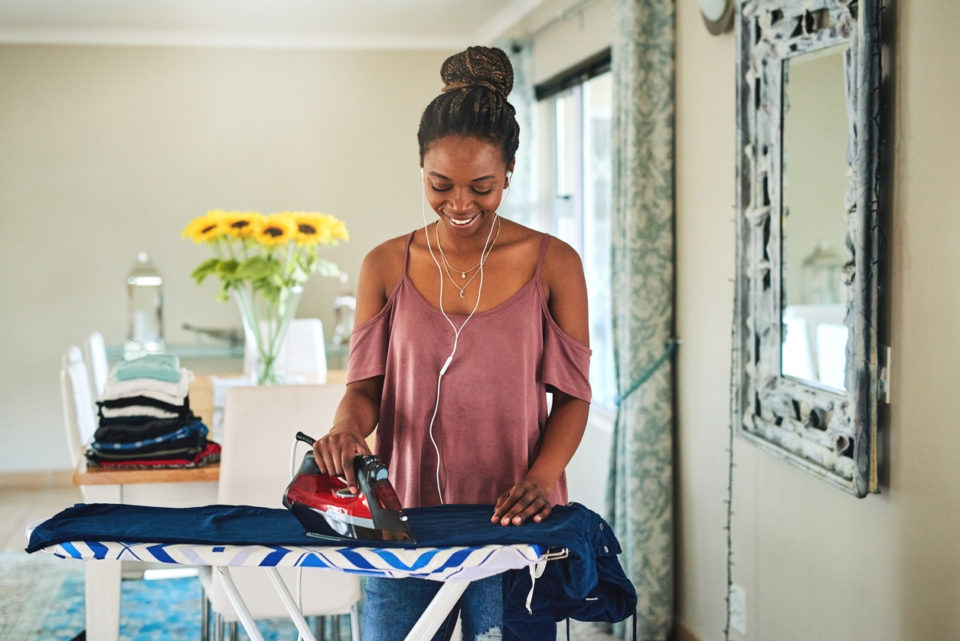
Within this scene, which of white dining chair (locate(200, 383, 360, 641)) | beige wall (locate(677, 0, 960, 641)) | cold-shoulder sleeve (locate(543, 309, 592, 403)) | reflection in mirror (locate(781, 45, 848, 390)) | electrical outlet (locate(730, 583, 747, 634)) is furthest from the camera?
electrical outlet (locate(730, 583, 747, 634))

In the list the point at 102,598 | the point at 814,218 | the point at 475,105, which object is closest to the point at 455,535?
the point at 475,105

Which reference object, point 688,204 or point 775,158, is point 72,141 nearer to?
point 688,204

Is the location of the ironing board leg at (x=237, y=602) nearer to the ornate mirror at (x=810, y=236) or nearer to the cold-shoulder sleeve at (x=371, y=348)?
the cold-shoulder sleeve at (x=371, y=348)

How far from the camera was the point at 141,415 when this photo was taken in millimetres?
2709

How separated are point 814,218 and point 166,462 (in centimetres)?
175

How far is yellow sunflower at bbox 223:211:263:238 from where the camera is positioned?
3.38 m

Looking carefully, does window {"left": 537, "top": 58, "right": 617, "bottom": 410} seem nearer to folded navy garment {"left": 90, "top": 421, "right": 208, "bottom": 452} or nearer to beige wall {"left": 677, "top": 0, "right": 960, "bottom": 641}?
beige wall {"left": 677, "top": 0, "right": 960, "bottom": 641}

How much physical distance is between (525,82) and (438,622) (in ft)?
12.5

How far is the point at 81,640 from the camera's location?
3.21 m

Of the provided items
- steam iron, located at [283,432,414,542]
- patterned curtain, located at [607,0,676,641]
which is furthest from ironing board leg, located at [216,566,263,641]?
patterned curtain, located at [607,0,676,641]

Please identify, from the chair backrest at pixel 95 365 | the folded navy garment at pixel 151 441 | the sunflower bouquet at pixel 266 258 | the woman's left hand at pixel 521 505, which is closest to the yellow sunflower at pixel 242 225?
the sunflower bouquet at pixel 266 258

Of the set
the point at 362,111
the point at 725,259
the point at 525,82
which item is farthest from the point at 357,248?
the point at 725,259

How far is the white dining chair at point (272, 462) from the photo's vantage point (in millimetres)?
2562

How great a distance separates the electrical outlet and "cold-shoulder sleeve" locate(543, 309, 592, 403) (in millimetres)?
1363
